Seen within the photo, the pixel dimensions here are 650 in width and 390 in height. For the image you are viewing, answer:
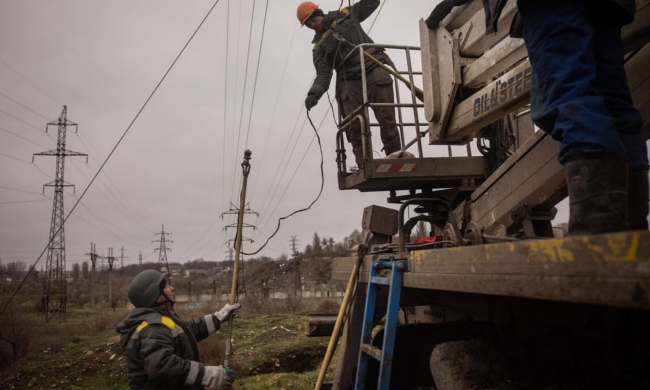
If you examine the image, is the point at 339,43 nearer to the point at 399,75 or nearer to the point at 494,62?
the point at 399,75

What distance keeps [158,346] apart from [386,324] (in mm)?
2087

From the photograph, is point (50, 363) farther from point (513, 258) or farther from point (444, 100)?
point (513, 258)

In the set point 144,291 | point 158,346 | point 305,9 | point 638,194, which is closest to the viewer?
point 638,194

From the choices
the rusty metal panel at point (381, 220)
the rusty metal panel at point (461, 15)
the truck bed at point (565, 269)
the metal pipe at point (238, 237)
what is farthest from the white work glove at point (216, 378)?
the rusty metal panel at point (461, 15)

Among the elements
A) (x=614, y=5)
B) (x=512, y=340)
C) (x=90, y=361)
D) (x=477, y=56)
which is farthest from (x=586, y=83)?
(x=90, y=361)

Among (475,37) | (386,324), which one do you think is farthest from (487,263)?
(475,37)

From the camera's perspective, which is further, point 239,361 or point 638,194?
point 239,361

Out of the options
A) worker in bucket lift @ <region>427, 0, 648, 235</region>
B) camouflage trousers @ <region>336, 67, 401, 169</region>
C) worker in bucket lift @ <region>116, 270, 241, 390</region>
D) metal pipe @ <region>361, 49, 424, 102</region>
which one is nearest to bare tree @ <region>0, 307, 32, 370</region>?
worker in bucket lift @ <region>116, 270, 241, 390</region>

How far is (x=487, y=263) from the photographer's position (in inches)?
66.2

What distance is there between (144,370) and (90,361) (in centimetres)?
1254

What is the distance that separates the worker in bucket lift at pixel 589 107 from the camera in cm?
166

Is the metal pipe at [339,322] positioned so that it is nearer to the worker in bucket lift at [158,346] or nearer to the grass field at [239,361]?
the worker in bucket lift at [158,346]

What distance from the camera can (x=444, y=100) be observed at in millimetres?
3736

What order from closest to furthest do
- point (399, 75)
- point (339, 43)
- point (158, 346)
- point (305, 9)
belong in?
point (158, 346), point (399, 75), point (339, 43), point (305, 9)
